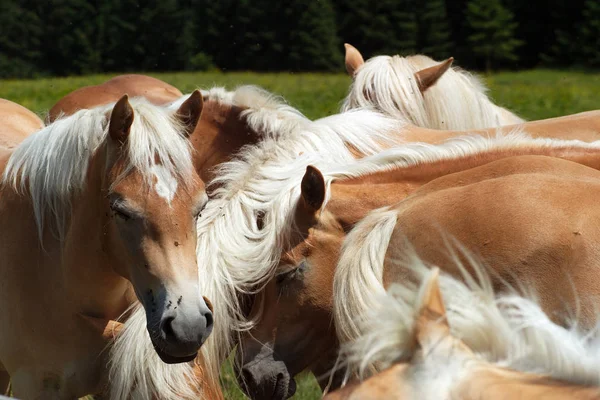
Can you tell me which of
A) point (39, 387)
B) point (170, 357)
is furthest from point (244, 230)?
point (39, 387)

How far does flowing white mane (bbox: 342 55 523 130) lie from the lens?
4898mm

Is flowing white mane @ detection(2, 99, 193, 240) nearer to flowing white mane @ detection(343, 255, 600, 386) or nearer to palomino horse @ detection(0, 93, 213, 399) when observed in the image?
palomino horse @ detection(0, 93, 213, 399)

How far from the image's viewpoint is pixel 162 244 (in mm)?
2672

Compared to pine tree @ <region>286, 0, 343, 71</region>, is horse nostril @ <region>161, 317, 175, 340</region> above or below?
above

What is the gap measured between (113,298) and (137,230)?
1.87ft

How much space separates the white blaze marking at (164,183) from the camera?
2711 millimetres

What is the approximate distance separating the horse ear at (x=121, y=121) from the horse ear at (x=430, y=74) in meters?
2.56

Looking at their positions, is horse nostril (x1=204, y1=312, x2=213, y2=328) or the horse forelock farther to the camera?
the horse forelock

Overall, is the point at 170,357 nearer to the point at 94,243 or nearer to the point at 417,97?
the point at 94,243

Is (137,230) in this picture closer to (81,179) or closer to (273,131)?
(81,179)

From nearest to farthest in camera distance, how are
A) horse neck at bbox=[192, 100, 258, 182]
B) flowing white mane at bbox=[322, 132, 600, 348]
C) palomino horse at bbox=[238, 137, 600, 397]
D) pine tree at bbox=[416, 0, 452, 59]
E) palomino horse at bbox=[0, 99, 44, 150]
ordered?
1. palomino horse at bbox=[238, 137, 600, 397]
2. flowing white mane at bbox=[322, 132, 600, 348]
3. horse neck at bbox=[192, 100, 258, 182]
4. palomino horse at bbox=[0, 99, 44, 150]
5. pine tree at bbox=[416, 0, 452, 59]

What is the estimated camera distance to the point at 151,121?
286 centimetres

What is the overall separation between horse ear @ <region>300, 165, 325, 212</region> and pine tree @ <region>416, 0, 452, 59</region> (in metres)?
39.0

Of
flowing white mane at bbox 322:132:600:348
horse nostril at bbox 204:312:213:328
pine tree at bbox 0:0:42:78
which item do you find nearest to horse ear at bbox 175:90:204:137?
flowing white mane at bbox 322:132:600:348
